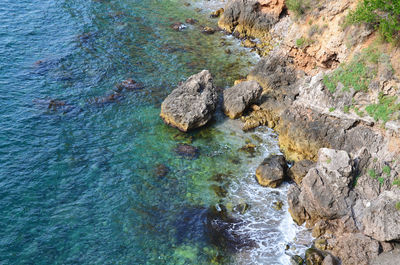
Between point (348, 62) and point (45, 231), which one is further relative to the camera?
point (348, 62)

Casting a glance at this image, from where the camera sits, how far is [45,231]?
2228cm

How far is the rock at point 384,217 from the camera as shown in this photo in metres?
20.8

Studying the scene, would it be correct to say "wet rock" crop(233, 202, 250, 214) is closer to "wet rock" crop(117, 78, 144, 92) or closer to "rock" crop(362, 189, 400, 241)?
"rock" crop(362, 189, 400, 241)

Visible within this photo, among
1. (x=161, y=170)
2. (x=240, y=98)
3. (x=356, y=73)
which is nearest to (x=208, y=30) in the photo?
(x=240, y=98)

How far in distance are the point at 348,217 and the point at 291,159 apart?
289 inches

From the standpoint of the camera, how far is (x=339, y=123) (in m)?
27.4

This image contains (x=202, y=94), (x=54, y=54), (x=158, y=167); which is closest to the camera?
(x=158, y=167)

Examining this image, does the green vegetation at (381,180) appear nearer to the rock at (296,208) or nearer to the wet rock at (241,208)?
the rock at (296,208)

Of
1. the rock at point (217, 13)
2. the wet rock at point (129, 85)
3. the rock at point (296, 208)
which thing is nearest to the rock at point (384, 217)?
the rock at point (296, 208)

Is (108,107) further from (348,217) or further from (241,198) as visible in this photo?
(348,217)

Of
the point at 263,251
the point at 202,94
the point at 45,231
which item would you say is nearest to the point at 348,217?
the point at 263,251

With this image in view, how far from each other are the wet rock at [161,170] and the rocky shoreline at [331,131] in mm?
5061

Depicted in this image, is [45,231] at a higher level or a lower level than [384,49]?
lower

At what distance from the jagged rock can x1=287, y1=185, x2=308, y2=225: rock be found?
0.43 meters
